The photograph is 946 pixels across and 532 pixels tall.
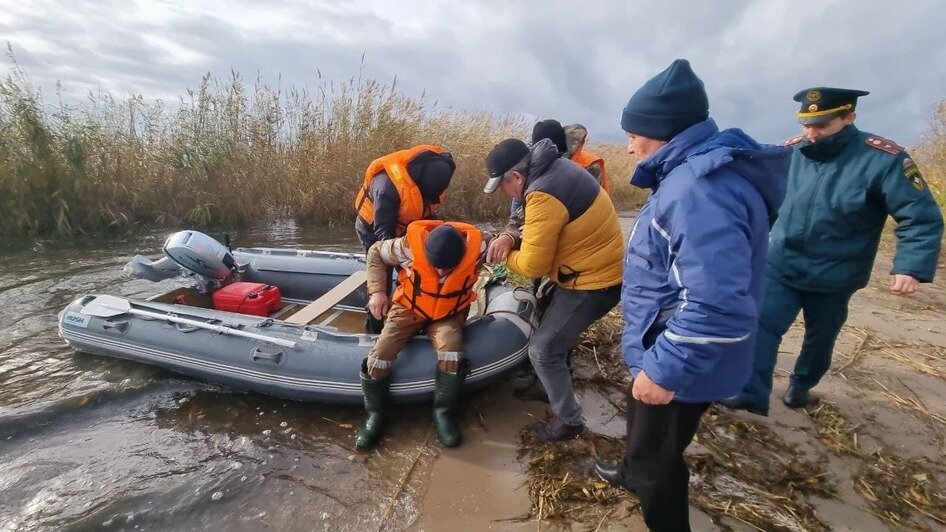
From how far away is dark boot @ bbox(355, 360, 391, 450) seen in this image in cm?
277

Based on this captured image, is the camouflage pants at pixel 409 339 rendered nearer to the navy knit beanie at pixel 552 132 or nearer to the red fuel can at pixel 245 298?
the navy knit beanie at pixel 552 132

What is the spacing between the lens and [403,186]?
10.4 ft

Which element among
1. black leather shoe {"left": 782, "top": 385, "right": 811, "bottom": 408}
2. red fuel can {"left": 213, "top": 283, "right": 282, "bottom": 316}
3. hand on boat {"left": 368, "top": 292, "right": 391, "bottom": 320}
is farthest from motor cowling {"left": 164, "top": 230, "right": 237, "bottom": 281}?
black leather shoe {"left": 782, "top": 385, "right": 811, "bottom": 408}

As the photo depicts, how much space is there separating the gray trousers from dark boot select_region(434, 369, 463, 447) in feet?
1.71

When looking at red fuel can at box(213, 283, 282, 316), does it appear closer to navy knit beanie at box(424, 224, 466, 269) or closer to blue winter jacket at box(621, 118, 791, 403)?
navy knit beanie at box(424, 224, 466, 269)

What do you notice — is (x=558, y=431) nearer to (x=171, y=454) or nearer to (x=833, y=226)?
(x=833, y=226)

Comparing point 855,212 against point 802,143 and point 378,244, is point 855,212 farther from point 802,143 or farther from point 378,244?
point 378,244

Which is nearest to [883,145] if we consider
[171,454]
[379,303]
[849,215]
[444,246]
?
[849,215]

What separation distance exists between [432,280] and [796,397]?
2.25 metres

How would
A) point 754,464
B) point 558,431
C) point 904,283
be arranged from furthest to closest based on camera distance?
point 558,431
point 754,464
point 904,283

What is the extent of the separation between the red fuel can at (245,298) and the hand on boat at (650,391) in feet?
11.1

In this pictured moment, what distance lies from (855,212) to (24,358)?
542cm

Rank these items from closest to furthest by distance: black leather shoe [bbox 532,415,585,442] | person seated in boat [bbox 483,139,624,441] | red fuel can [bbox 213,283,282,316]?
person seated in boat [bbox 483,139,624,441] < black leather shoe [bbox 532,415,585,442] < red fuel can [bbox 213,283,282,316]

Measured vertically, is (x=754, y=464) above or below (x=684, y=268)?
below
